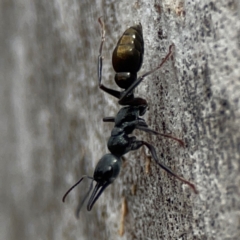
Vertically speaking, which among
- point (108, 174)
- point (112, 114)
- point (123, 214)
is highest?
point (112, 114)

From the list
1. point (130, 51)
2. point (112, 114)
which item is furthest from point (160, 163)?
point (112, 114)

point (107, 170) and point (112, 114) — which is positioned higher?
point (112, 114)

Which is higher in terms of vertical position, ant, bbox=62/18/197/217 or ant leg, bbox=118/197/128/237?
ant, bbox=62/18/197/217

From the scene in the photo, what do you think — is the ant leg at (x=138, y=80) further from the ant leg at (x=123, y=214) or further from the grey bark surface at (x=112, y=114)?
the ant leg at (x=123, y=214)

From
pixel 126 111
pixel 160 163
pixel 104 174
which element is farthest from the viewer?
pixel 126 111

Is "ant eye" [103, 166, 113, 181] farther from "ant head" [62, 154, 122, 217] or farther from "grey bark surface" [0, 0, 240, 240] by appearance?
"grey bark surface" [0, 0, 240, 240]

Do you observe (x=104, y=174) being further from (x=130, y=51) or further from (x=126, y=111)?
(x=130, y=51)

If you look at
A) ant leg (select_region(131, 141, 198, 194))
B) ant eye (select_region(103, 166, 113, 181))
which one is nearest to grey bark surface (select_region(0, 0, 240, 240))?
ant leg (select_region(131, 141, 198, 194))

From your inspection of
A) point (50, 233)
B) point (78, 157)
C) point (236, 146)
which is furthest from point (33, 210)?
point (236, 146)

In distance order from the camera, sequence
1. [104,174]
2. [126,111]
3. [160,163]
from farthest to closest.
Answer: [126,111] → [104,174] → [160,163]
